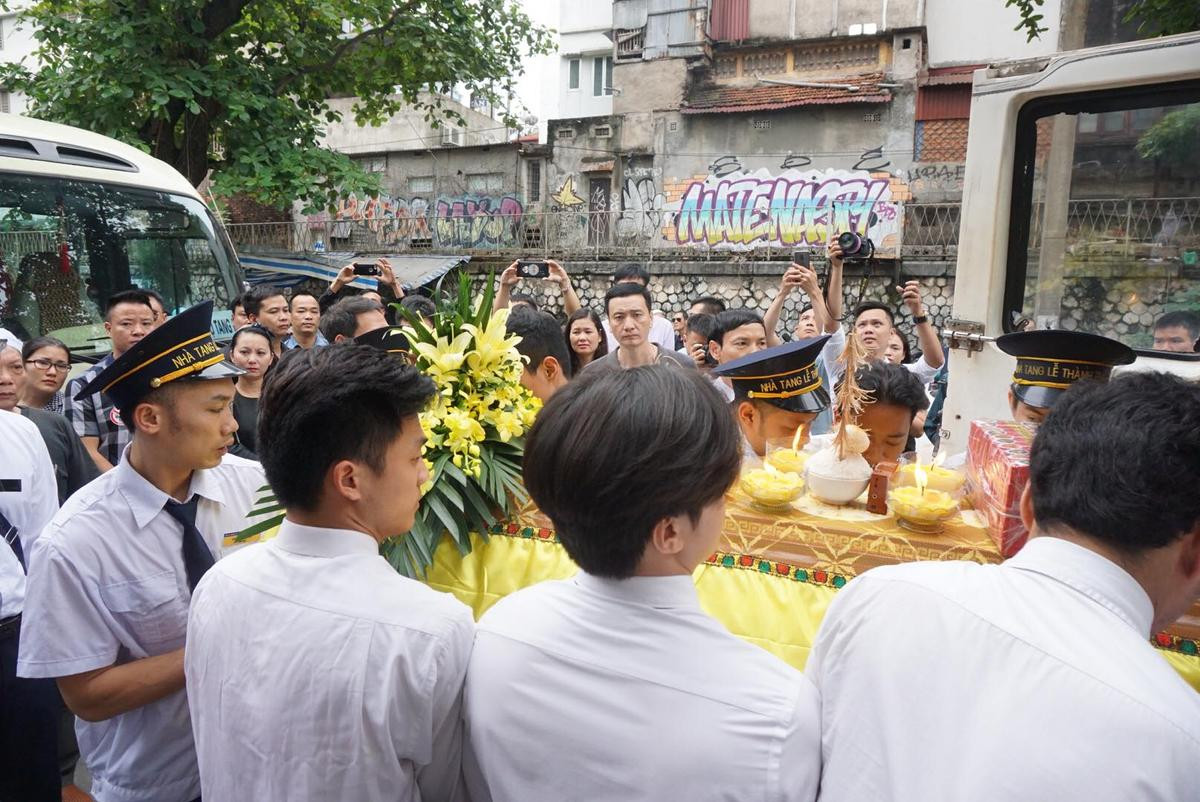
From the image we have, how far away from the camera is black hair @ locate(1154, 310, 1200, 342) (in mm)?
2775

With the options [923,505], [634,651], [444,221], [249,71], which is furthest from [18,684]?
[444,221]

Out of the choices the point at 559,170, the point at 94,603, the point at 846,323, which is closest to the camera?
the point at 94,603

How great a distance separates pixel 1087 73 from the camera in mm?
2834

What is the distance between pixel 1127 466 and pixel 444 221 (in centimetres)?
1976

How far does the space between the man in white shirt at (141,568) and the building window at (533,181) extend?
63.4 feet

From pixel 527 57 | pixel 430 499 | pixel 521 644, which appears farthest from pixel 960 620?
pixel 527 57

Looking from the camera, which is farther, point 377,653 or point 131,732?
point 131,732

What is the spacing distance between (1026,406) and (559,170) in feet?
61.7

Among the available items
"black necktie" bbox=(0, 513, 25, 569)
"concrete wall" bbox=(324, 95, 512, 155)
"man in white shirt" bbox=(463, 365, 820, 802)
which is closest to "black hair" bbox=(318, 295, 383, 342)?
"black necktie" bbox=(0, 513, 25, 569)

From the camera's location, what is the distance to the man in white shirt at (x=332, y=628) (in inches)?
49.3

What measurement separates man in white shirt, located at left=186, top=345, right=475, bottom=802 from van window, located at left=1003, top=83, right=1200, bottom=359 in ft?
8.78

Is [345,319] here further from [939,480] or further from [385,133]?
[385,133]

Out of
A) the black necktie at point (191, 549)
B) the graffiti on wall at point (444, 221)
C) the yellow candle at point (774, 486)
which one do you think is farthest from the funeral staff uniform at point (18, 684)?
the graffiti on wall at point (444, 221)

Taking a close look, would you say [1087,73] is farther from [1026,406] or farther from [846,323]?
[846,323]
